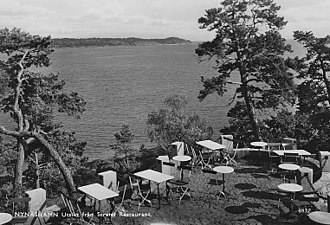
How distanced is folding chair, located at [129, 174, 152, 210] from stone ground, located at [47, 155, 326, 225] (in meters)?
0.26

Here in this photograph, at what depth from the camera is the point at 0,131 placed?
17062 mm

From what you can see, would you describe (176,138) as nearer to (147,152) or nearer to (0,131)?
(147,152)

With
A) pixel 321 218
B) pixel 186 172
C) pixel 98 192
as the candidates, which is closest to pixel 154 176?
pixel 98 192

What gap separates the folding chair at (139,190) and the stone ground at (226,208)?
0.85ft

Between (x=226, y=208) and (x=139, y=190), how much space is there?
233 centimetres

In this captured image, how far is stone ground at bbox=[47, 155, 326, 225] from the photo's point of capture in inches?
382

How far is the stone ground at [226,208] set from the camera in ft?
31.9

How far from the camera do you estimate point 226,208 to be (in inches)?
413

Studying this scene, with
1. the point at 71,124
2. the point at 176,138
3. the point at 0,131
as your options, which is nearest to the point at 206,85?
the point at 176,138

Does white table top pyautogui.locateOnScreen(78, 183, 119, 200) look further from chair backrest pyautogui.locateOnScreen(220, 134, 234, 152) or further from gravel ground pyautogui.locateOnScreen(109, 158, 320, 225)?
chair backrest pyautogui.locateOnScreen(220, 134, 234, 152)

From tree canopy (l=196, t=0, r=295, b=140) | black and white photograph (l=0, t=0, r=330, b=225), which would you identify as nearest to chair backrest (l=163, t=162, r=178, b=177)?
black and white photograph (l=0, t=0, r=330, b=225)

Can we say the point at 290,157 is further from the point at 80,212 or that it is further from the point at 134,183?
the point at 80,212

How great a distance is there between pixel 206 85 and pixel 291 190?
508 inches

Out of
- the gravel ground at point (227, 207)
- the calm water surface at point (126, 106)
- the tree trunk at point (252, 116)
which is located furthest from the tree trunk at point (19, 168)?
the tree trunk at point (252, 116)
